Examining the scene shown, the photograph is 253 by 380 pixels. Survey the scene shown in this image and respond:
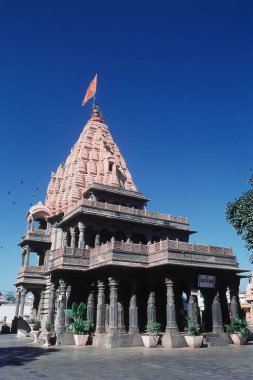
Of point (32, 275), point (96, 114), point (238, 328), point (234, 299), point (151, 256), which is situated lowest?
point (238, 328)

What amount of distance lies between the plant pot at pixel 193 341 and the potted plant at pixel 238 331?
3221mm

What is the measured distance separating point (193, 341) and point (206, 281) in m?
4.04

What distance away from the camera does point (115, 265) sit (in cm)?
2091

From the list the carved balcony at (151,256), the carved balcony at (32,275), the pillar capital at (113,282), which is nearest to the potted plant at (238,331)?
the carved balcony at (151,256)

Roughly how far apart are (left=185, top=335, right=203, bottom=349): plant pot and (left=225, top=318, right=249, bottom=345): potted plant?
322 cm

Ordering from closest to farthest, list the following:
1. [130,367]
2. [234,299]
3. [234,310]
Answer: [130,367] < [234,310] < [234,299]

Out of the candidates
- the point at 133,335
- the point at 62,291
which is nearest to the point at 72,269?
the point at 62,291

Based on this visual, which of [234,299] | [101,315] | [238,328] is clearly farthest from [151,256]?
[238,328]

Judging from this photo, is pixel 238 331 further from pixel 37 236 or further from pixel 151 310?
pixel 37 236

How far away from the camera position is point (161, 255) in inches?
834

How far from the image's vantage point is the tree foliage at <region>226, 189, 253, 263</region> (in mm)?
27456

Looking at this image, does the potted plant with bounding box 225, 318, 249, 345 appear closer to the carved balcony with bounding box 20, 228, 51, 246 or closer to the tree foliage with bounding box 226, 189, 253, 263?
the tree foliage with bounding box 226, 189, 253, 263

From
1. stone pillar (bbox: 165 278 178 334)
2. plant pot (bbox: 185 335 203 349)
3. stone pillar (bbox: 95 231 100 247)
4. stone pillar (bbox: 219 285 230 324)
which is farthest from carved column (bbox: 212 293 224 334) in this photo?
stone pillar (bbox: 95 231 100 247)

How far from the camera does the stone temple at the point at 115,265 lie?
21.2 metres
